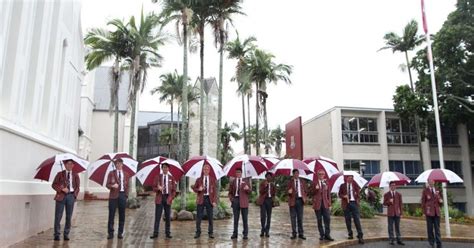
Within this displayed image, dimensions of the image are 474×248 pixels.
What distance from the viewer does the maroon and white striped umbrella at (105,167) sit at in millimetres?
10023

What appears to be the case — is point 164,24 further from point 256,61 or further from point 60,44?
point 256,61

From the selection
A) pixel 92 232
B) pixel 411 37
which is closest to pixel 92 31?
pixel 92 232

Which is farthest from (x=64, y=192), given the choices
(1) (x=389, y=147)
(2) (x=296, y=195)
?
(1) (x=389, y=147)

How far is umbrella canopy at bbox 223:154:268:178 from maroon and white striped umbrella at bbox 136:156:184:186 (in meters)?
1.31

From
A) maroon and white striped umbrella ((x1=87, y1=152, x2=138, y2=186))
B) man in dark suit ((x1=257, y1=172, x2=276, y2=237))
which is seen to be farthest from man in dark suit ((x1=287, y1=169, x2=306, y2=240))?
maroon and white striped umbrella ((x1=87, y1=152, x2=138, y2=186))

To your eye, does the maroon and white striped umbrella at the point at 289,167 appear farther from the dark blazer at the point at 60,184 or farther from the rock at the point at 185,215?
the rock at the point at 185,215

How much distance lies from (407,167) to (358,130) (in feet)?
16.7

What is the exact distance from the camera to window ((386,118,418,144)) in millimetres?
31109

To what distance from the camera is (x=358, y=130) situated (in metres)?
30.4

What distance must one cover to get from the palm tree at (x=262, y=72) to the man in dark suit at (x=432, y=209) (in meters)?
16.1

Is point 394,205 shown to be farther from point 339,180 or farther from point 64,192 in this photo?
point 64,192

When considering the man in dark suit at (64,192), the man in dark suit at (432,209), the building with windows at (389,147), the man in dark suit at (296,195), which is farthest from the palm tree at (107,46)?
the man in dark suit at (432,209)

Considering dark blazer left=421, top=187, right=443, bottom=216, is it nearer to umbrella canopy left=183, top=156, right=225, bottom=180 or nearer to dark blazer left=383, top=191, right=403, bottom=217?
dark blazer left=383, top=191, right=403, bottom=217

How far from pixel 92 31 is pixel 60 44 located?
975 cm
